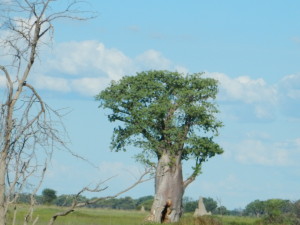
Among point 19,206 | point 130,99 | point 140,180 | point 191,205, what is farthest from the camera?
point 191,205

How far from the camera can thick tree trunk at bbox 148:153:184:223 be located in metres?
40.4

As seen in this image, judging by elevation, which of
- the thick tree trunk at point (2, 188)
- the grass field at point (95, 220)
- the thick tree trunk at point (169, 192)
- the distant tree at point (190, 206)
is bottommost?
the thick tree trunk at point (2, 188)

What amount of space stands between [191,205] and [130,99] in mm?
39261

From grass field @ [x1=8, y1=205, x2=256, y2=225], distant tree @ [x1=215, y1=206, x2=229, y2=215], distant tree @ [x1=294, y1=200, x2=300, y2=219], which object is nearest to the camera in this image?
grass field @ [x1=8, y1=205, x2=256, y2=225]

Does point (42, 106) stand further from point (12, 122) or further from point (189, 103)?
point (189, 103)

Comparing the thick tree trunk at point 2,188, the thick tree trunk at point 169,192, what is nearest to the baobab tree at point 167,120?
the thick tree trunk at point 169,192

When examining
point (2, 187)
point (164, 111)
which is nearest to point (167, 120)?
point (164, 111)

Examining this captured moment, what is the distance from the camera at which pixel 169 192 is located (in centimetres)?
4081

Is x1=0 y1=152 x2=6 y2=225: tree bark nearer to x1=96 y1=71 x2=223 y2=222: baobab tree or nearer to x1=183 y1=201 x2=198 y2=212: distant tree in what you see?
x1=96 y1=71 x2=223 y2=222: baobab tree

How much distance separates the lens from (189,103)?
135ft

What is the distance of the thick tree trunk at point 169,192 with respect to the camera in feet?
133

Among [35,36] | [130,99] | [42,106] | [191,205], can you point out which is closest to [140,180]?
[42,106]

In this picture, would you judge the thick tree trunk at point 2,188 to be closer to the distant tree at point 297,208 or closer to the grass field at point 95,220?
the grass field at point 95,220

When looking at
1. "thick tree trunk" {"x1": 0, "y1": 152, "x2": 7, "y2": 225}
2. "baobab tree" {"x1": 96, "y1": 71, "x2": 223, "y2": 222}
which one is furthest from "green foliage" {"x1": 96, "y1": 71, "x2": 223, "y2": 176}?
"thick tree trunk" {"x1": 0, "y1": 152, "x2": 7, "y2": 225}
